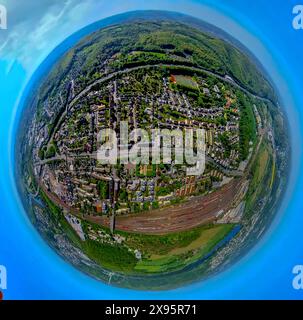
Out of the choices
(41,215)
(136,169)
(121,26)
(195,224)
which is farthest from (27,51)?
(195,224)

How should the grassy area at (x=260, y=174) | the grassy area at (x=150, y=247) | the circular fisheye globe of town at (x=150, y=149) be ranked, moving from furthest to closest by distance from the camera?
the grassy area at (x=260, y=174) → the grassy area at (x=150, y=247) → the circular fisheye globe of town at (x=150, y=149)

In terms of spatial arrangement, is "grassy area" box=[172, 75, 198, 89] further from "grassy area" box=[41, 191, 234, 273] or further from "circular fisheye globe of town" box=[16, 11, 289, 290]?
"grassy area" box=[41, 191, 234, 273]

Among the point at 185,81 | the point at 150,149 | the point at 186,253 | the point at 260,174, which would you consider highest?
the point at 185,81

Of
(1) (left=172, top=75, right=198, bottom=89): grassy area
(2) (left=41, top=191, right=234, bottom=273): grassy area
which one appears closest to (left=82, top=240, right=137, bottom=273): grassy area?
(2) (left=41, top=191, right=234, bottom=273): grassy area

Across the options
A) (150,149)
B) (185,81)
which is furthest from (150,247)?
(185,81)

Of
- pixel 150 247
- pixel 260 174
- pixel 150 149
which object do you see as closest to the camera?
pixel 150 149

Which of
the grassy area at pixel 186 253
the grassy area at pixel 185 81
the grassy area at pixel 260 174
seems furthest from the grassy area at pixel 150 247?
the grassy area at pixel 185 81

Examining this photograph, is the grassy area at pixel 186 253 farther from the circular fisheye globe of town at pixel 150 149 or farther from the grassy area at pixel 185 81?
the grassy area at pixel 185 81

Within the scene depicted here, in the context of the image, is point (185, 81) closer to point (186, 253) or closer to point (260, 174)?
point (260, 174)

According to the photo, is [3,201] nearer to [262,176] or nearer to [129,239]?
[129,239]

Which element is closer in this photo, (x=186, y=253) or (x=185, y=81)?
(x=185, y=81)
